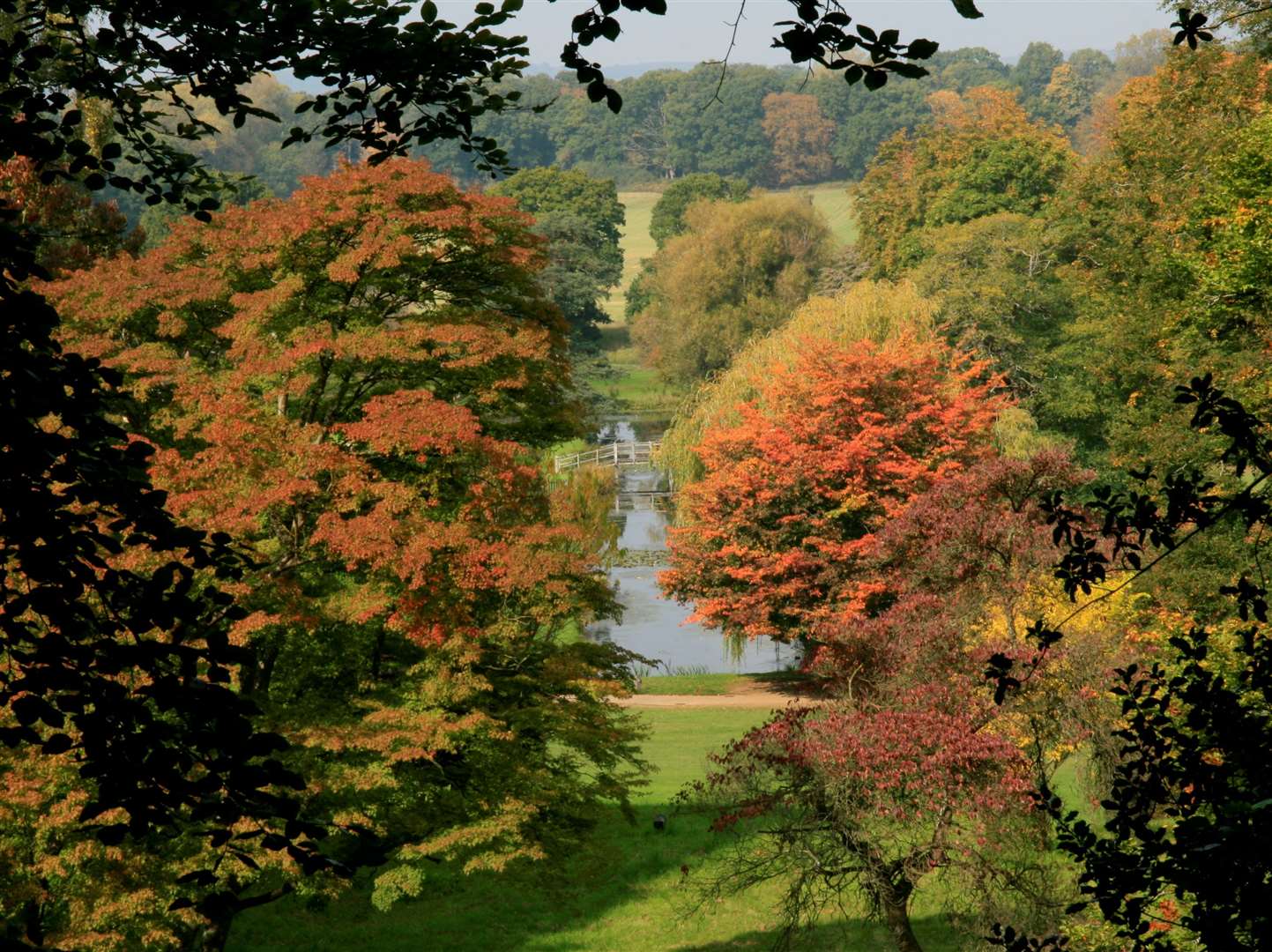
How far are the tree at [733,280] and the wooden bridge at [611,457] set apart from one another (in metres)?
3.88

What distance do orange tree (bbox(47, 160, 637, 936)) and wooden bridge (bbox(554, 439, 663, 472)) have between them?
36.5 metres

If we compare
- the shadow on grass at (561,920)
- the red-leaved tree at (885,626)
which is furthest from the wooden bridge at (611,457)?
the shadow on grass at (561,920)

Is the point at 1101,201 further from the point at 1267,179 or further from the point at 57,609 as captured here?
the point at 57,609

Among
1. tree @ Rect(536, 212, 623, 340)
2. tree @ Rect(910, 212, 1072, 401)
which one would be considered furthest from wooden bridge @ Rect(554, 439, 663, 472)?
tree @ Rect(910, 212, 1072, 401)

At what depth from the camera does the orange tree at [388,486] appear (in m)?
14.1

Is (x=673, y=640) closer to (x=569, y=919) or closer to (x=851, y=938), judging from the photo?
(x=569, y=919)

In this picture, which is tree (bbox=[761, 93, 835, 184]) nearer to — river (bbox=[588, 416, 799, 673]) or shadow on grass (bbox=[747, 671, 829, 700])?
river (bbox=[588, 416, 799, 673])

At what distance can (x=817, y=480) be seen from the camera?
3008 cm

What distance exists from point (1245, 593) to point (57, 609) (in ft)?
13.7

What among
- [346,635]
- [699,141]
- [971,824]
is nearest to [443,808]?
[346,635]

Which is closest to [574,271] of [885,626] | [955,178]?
[955,178]

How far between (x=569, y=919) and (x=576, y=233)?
198 feet

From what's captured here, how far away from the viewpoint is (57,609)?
3906 mm

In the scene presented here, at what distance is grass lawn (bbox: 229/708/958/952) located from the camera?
673 inches
